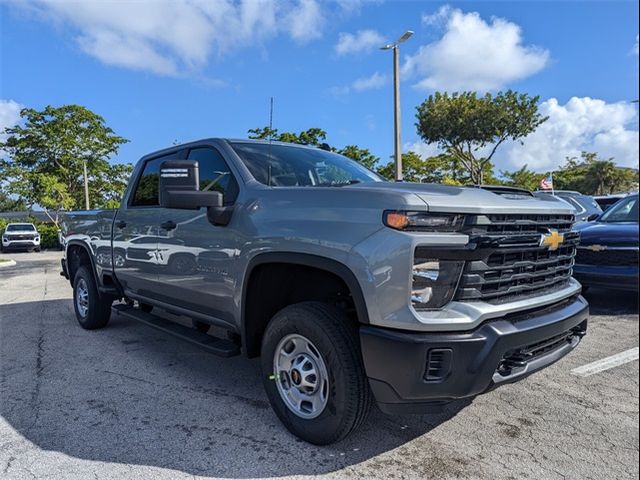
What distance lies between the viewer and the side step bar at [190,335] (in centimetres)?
351

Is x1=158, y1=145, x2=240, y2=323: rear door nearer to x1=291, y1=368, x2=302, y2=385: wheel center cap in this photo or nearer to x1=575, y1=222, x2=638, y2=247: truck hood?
x1=291, y1=368, x2=302, y2=385: wheel center cap

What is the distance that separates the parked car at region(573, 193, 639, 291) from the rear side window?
3567 millimetres

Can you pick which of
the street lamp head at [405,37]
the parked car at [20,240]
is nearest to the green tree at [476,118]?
the street lamp head at [405,37]

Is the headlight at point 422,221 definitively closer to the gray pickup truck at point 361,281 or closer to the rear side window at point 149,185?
the gray pickup truck at point 361,281

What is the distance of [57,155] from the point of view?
3272 cm

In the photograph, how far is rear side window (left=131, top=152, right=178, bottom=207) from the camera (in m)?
4.73

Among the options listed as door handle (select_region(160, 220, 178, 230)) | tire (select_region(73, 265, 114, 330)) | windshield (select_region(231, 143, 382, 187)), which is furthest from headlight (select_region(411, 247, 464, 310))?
tire (select_region(73, 265, 114, 330))

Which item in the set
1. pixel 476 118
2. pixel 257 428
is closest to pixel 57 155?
pixel 476 118

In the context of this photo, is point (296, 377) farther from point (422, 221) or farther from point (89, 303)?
point (89, 303)

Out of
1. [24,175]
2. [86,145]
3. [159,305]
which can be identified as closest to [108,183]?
[86,145]

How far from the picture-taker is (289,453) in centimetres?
289

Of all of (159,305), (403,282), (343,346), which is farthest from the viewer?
(159,305)

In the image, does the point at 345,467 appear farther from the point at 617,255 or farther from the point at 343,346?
the point at 617,255

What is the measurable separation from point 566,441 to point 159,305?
3544mm
